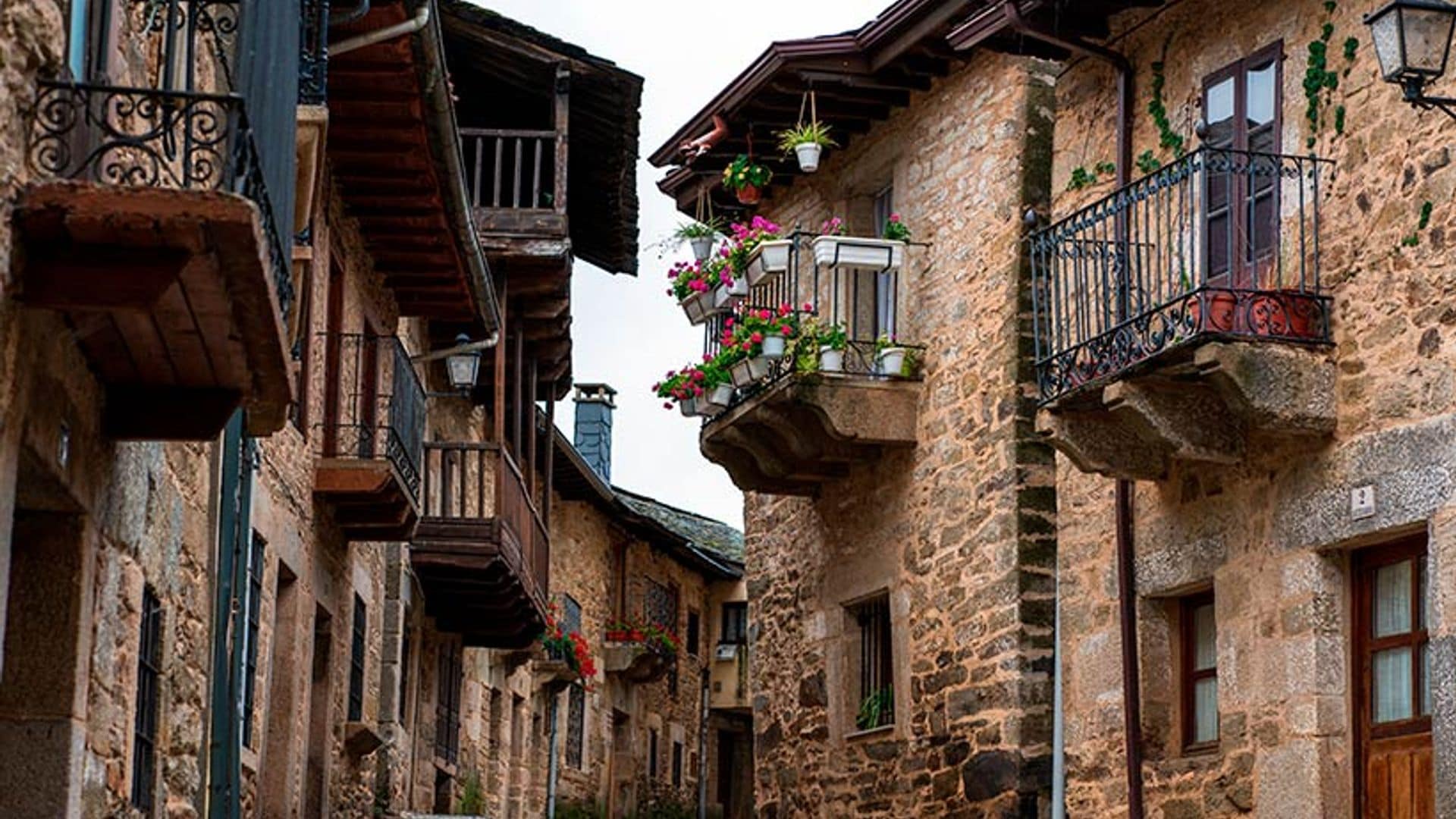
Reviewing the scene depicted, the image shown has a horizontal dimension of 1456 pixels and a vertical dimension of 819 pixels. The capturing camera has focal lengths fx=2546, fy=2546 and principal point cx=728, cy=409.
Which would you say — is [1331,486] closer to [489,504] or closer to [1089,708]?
[1089,708]

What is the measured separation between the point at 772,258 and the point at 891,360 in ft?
3.55

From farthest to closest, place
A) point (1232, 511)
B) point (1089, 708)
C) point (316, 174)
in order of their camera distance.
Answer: point (1089, 708)
point (1232, 511)
point (316, 174)

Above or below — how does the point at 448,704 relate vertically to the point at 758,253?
below

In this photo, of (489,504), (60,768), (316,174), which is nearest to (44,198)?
(60,768)

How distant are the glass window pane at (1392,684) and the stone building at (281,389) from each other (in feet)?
16.9

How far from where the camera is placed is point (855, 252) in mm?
16750

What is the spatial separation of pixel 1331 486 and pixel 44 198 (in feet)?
22.6

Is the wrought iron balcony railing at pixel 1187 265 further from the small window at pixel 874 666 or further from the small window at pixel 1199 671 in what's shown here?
the small window at pixel 874 666

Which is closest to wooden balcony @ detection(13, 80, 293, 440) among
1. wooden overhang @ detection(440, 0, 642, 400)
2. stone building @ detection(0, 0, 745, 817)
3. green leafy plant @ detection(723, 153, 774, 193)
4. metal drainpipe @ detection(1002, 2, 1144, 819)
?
stone building @ detection(0, 0, 745, 817)

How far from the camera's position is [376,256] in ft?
55.1

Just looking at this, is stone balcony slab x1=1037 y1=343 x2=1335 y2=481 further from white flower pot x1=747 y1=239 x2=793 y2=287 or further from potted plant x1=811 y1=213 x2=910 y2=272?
white flower pot x1=747 y1=239 x2=793 y2=287

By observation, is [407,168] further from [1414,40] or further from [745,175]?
[1414,40]

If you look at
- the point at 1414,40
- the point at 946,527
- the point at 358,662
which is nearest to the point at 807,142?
the point at 946,527

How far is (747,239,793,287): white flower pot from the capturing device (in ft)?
55.8
